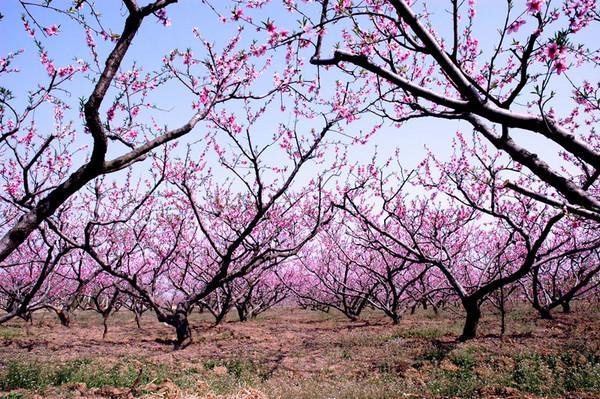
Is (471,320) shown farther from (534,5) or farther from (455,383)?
(534,5)

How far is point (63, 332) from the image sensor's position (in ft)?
57.5

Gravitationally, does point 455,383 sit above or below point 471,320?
below

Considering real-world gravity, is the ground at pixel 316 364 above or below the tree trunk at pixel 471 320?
below

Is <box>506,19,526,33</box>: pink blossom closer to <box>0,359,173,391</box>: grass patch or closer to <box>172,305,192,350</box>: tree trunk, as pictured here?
<box>0,359,173,391</box>: grass patch

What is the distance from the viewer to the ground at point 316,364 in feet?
23.0

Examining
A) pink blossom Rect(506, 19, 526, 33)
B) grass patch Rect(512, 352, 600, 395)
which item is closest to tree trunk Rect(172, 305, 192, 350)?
grass patch Rect(512, 352, 600, 395)

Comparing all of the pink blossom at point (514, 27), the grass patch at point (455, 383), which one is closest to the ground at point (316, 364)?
the grass patch at point (455, 383)

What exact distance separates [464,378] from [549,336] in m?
6.73

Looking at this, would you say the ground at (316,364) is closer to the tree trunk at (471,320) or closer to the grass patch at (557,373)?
the grass patch at (557,373)

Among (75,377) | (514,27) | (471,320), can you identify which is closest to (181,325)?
(75,377)

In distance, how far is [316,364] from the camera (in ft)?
34.8

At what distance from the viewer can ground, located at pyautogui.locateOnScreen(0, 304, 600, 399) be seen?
7008mm

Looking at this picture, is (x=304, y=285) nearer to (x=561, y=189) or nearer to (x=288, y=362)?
(x=288, y=362)

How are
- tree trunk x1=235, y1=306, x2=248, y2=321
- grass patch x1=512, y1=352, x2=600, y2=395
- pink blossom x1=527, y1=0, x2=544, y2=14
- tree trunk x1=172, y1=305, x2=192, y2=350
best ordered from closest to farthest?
pink blossom x1=527, y1=0, x2=544, y2=14 < grass patch x1=512, y1=352, x2=600, y2=395 < tree trunk x1=172, y1=305, x2=192, y2=350 < tree trunk x1=235, y1=306, x2=248, y2=321
